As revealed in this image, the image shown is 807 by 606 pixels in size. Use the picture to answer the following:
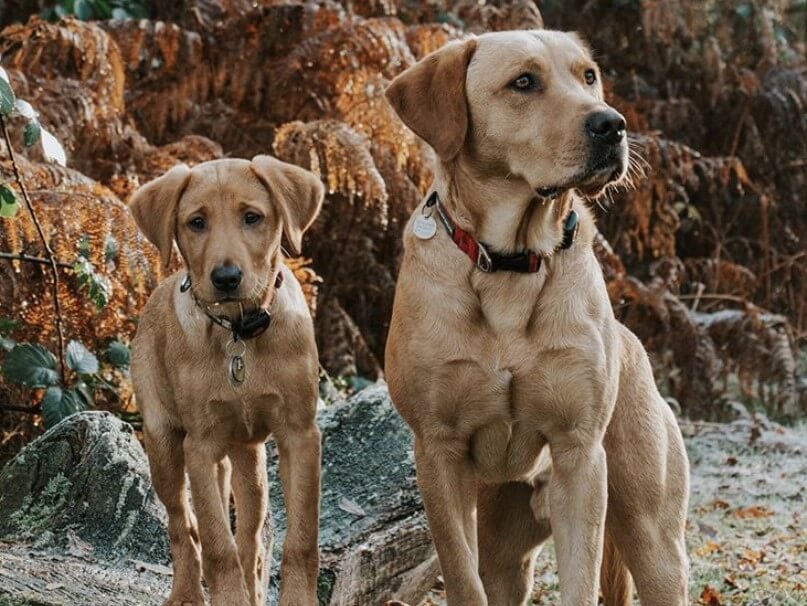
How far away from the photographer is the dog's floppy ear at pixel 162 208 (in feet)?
13.4

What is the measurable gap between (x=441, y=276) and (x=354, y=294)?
4.01 metres

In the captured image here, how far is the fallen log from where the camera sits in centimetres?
450

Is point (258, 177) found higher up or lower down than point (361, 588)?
higher up

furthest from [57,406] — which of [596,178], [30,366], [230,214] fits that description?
[596,178]

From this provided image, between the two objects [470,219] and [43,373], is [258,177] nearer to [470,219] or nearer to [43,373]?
[470,219]

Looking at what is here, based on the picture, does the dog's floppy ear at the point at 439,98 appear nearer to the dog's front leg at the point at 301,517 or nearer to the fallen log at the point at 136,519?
the dog's front leg at the point at 301,517

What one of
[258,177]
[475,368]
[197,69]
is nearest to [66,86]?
[197,69]

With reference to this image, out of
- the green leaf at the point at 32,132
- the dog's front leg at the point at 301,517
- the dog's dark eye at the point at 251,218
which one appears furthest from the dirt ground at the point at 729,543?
the green leaf at the point at 32,132

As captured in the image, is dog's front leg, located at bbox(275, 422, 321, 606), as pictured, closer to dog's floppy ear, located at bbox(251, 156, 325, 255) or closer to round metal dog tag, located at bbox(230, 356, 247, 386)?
round metal dog tag, located at bbox(230, 356, 247, 386)

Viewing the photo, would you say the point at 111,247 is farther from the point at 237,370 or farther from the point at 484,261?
the point at 484,261

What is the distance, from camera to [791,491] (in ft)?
24.1

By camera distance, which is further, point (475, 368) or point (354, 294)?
point (354, 294)

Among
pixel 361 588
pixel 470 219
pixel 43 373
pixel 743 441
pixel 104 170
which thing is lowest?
pixel 743 441

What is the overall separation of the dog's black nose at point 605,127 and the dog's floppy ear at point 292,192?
3.42 ft
